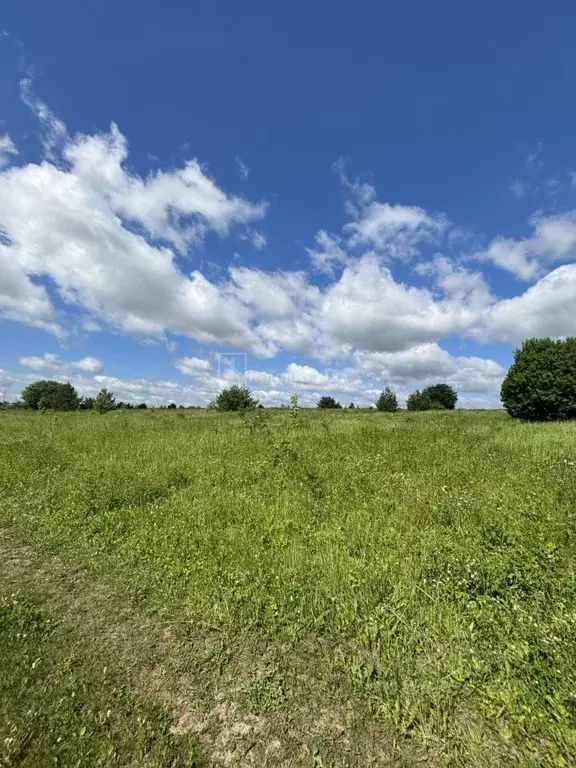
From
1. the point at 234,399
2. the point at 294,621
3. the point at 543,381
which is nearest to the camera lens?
the point at 294,621

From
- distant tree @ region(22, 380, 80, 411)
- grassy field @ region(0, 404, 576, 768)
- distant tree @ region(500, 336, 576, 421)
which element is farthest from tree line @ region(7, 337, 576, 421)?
distant tree @ region(22, 380, 80, 411)

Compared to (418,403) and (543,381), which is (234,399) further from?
(418,403)

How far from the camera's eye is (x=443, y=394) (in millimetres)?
74938

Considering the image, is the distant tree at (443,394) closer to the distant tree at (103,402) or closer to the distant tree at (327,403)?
the distant tree at (327,403)

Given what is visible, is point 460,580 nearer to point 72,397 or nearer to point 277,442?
point 277,442

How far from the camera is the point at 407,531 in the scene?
6.46 m

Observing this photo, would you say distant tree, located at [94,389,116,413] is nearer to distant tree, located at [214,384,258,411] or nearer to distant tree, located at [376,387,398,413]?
distant tree, located at [214,384,258,411]

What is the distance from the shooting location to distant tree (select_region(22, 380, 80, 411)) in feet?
267

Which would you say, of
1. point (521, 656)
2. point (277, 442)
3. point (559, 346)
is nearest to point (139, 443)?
point (277, 442)

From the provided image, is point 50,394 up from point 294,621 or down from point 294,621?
up

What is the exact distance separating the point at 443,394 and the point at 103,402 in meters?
61.1

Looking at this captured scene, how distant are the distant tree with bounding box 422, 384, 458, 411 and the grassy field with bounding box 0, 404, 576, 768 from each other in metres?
68.6

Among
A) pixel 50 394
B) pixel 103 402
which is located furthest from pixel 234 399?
pixel 50 394

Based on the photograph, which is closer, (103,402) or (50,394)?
(103,402)
